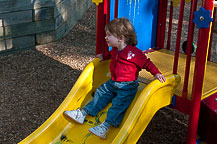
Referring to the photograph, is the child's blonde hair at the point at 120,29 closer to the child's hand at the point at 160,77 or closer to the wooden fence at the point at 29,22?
the child's hand at the point at 160,77

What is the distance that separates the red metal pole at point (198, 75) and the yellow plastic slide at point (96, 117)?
0.20 metres

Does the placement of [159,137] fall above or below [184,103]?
below

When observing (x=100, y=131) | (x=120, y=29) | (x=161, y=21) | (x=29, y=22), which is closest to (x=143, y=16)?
(x=161, y=21)

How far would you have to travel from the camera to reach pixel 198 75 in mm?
2566

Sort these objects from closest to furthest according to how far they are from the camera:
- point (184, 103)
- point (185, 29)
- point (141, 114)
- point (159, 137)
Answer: point (141, 114) < point (184, 103) < point (159, 137) < point (185, 29)

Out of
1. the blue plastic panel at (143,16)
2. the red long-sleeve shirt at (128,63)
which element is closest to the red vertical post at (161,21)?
the blue plastic panel at (143,16)

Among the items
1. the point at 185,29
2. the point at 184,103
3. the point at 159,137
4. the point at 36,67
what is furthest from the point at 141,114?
the point at 185,29

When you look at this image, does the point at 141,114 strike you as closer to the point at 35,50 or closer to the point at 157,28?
the point at 157,28

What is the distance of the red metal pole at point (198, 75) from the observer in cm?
247

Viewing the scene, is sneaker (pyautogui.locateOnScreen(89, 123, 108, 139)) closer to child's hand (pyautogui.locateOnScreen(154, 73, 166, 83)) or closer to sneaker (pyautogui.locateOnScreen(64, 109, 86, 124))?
sneaker (pyautogui.locateOnScreen(64, 109, 86, 124))

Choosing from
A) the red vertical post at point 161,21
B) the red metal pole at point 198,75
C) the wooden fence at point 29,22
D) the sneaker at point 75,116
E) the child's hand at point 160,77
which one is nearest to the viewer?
the red metal pole at point 198,75

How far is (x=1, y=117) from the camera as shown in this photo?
367cm

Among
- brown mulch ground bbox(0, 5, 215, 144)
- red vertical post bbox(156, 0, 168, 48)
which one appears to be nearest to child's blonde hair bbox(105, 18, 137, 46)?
brown mulch ground bbox(0, 5, 215, 144)

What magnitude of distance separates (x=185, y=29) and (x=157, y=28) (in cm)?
347
